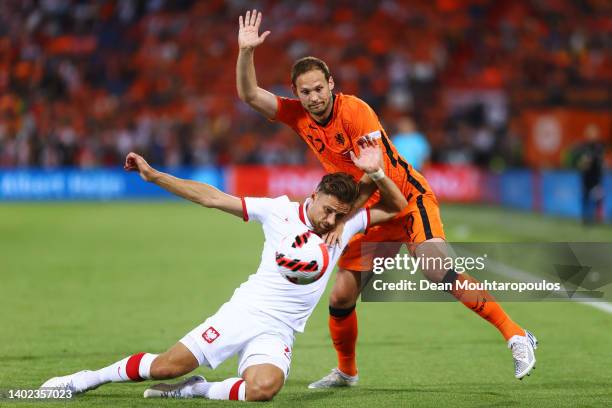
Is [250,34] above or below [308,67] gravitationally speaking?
above

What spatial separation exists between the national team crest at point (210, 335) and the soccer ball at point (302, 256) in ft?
1.72

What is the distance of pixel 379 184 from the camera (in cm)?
614

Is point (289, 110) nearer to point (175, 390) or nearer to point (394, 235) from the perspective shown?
point (394, 235)

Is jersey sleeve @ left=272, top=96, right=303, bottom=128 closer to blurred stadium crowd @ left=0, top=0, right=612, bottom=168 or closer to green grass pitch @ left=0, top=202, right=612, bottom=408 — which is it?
green grass pitch @ left=0, top=202, right=612, bottom=408

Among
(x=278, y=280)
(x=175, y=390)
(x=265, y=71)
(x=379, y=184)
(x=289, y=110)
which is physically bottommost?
(x=175, y=390)

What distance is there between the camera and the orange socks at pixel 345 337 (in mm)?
6684

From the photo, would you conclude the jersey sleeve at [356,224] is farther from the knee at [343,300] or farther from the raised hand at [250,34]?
the raised hand at [250,34]

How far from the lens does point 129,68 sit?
30.8 m

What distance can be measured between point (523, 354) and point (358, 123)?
1755 millimetres

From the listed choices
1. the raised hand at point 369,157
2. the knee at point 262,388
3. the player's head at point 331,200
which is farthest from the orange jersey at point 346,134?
the knee at point 262,388

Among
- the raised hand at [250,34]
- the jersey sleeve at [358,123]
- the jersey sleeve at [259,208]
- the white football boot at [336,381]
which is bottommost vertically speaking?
the white football boot at [336,381]

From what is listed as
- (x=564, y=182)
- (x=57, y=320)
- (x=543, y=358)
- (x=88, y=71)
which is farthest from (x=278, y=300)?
(x=88, y=71)

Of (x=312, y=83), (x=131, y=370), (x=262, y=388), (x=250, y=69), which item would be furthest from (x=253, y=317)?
(x=250, y=69)

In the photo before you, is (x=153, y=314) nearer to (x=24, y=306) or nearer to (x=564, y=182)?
(x=24, y=306)
